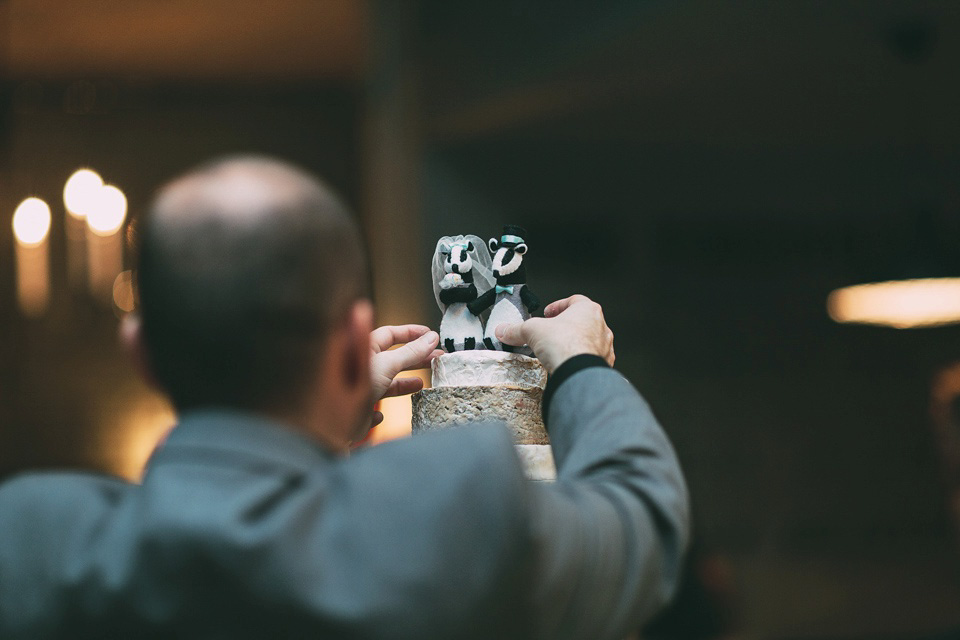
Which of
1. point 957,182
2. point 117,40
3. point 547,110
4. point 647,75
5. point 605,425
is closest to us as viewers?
point 605,425

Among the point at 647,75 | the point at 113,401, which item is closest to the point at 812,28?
the point at 647,75

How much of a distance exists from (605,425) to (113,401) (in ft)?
27.5

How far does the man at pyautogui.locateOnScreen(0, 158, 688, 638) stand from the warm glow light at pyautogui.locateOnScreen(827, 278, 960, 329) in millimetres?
4101

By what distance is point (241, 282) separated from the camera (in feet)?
2.87

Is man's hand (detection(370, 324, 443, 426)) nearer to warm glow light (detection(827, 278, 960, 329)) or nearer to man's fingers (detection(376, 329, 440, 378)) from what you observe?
man's fingers (detection(376, 329, 440, 378))

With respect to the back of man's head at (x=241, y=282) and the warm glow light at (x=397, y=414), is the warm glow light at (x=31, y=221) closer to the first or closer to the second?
the warm glow light at (x=397, y=414)

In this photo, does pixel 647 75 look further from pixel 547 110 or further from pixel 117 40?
pixel 117 40

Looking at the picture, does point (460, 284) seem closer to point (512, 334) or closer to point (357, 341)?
point (512, 334)

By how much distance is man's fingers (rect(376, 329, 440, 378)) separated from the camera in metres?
1.57

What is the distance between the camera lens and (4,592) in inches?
35.4

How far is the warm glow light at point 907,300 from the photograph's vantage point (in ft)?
15.5

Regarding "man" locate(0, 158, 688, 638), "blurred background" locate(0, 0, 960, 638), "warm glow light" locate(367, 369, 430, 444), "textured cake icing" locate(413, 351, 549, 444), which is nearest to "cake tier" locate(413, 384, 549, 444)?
"textured cake icing" locate(413, 351, 549, 444)

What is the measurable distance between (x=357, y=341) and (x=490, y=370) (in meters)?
0.70

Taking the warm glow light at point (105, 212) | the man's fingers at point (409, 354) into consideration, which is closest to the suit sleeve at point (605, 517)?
the man's fingers at point (409, 354)
